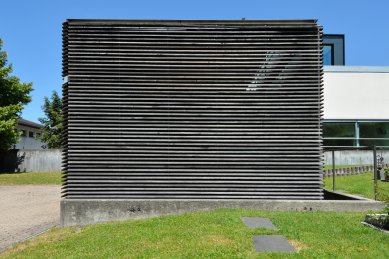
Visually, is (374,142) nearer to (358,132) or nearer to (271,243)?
(358,132)

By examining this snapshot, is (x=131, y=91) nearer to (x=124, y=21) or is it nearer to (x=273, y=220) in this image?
(x=124, y=21)

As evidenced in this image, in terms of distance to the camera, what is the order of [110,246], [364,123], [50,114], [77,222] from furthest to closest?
[50,114] < [364,123] < [77,222] < [110,246]

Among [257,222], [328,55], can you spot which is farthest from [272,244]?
[328,55]

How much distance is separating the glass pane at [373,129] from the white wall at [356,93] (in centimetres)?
50

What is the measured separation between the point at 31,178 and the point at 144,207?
1891 cm

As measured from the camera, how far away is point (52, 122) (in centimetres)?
4925

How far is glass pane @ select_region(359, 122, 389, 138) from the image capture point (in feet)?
94.0

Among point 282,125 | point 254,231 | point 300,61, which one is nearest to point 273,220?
point 254,231

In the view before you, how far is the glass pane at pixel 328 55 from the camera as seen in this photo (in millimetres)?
31192

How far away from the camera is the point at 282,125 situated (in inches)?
393

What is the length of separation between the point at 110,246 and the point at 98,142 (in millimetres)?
Answer: 3898

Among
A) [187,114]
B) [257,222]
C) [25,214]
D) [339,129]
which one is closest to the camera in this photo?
[257,222]

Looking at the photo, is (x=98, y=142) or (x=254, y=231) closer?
(x=254, y=231)

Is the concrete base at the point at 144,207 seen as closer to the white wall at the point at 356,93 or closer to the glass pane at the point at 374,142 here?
the white wall at the point at 356,93
